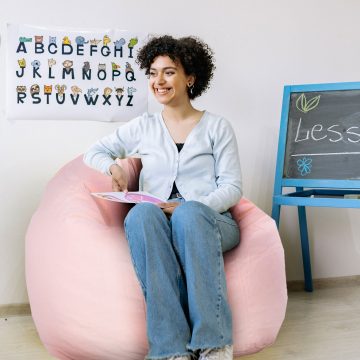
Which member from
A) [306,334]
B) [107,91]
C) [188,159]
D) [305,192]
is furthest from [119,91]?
[306,334]

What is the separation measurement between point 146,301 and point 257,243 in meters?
0.40

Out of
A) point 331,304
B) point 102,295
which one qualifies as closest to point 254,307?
point 102,295

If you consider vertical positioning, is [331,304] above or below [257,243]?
below

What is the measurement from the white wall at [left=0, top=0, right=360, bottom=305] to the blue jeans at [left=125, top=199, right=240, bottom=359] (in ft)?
2.66

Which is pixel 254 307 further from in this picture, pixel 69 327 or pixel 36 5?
pixel 36 5

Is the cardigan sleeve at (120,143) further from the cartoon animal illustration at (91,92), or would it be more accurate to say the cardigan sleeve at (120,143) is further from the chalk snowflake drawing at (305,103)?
the chalk snowflake drawing at (305,103)

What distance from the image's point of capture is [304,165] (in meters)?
2.33

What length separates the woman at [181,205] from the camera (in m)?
1.44

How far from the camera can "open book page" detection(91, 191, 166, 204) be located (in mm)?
1619

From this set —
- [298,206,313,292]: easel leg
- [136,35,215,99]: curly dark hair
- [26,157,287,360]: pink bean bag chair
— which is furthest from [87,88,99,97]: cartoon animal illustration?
[298,206,313,292]: easel leg

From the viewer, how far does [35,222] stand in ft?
5.74

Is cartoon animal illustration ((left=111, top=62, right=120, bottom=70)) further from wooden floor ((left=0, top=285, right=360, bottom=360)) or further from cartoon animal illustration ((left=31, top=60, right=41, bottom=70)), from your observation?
wooden floor ((left=0, top=285, right=360, bottom=360))

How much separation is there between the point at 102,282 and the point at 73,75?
1010 mm

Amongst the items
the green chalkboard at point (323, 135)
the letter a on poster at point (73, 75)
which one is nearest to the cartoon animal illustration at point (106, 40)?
the letter a on poster at point (73, 75)
